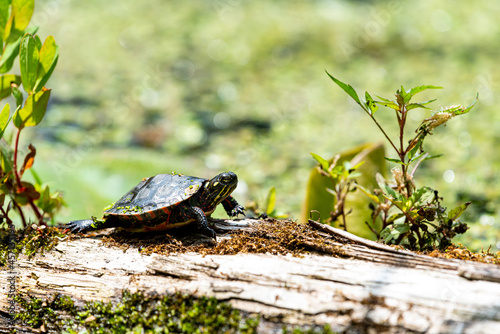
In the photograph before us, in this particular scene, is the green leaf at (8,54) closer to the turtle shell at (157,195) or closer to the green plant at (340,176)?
the turtle shell at (157,195)

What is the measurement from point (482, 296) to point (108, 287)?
1.17 metres

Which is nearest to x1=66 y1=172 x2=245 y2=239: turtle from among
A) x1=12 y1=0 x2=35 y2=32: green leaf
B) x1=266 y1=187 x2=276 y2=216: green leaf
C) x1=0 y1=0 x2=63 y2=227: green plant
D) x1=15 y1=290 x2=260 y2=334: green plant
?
x1=15 y1=290 x2=260 y2=334: green plant

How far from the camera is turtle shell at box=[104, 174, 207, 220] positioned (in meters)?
1.60

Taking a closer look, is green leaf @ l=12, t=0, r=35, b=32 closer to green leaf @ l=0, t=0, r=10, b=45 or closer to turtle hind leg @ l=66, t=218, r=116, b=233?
green leaf @ l=0, t=0, r=10, b=45

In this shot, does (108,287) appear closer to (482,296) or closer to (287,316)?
(287,316)

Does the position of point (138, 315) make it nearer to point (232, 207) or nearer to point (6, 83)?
point (232, 207)

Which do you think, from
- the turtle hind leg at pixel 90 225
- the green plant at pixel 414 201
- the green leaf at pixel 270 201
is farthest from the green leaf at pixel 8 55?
the green plant at pixel 414 201

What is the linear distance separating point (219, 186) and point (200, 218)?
15cm

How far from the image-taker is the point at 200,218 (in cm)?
159

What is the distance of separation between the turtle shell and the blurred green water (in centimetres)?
110

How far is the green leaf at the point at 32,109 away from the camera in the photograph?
1.73 metres

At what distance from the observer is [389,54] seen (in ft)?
18.4

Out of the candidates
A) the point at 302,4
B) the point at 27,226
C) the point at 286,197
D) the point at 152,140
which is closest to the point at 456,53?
the point at 302,4

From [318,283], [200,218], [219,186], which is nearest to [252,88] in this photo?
[219,186]
